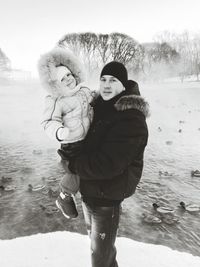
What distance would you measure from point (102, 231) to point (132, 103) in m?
0.95

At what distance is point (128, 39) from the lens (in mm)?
29781

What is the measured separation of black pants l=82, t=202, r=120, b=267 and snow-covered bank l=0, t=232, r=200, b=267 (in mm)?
1055

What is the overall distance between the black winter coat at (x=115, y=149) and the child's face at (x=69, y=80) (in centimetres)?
31

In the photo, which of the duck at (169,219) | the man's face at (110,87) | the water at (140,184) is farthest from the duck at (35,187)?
the man's face at (110,87)

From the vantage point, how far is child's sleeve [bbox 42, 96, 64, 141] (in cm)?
213

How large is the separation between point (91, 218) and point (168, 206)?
4.37 meters

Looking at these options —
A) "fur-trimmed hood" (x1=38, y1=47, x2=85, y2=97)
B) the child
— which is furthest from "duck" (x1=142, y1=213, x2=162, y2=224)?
"fur-trimmed hood" (x1=38, y1=47, x2=85, y2=97)

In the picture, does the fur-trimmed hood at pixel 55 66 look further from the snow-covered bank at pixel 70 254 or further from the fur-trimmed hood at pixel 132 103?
the snow-covered bank at pixel 70 254

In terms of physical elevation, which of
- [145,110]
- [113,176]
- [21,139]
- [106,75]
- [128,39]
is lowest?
[21,139]

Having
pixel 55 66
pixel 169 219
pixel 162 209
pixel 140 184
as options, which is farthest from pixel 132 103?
pixel 140 184

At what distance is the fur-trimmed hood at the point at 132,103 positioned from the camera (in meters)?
2.02

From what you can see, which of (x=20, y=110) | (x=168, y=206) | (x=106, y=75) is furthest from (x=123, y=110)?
(x=20, y=110)

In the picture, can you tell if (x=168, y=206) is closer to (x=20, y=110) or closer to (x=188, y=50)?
(x=20, y=110)

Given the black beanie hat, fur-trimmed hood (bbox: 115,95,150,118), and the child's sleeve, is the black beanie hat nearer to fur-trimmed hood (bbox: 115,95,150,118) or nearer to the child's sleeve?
fur-trimmed hood (bbox: 115,95,150,118)
